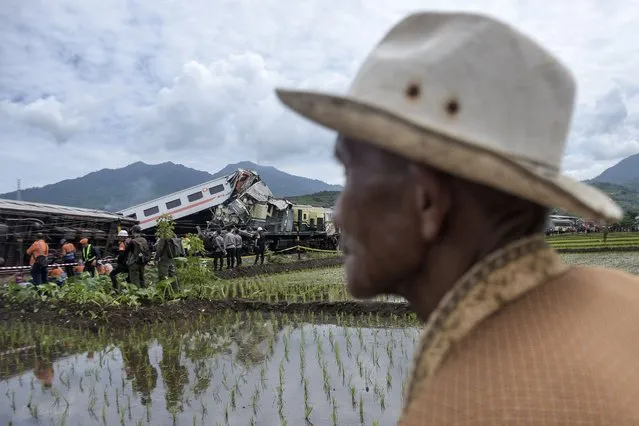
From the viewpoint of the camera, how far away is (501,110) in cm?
75

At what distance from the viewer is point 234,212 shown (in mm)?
24406

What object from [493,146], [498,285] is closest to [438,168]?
[493,146]

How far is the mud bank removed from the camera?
9.15 meters

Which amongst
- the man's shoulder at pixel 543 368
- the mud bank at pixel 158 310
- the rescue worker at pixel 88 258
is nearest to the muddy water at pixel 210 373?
the mud bank at pixel 158 310

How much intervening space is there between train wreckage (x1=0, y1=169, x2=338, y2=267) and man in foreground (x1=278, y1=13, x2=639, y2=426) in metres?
14.8

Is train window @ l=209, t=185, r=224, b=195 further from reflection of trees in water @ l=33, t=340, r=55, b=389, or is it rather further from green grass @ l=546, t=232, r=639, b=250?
reflection of trees in water @ l=33, t=340, r=55, b=389

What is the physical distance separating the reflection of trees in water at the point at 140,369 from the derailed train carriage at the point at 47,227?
7.47 m

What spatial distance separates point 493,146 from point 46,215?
1707 centimetres

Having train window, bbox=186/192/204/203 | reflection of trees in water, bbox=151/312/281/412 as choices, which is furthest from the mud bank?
train window, bbox=186/192/204/203

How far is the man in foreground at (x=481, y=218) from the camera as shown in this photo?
25.6 inches

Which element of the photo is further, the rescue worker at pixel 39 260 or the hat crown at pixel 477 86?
the rescue worker at pixel 39 260

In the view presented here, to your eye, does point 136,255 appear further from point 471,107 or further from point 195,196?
point 195,196

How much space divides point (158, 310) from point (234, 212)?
14.9 meters

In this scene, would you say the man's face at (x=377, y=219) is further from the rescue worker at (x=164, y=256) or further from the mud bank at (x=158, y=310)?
the rescue worker at (x=164, y=256)
